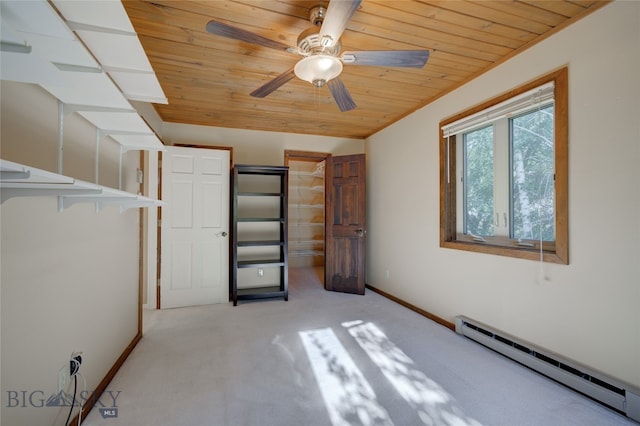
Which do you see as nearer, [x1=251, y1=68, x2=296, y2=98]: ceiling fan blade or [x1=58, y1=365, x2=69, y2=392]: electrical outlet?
[x1=58, y1=365, x2=69, y2=392]: electrical outlet

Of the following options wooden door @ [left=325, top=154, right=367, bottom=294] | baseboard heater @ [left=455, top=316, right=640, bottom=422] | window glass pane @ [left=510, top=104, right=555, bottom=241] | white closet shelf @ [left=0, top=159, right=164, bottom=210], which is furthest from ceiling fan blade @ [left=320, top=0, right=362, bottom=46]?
wooden door @ [left=325, top=154, right=367, bottom=294]

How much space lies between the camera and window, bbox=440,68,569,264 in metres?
2.01

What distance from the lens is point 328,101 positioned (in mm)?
3223

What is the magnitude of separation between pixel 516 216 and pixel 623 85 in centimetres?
108

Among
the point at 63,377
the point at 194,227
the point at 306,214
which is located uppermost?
the point at 306,214

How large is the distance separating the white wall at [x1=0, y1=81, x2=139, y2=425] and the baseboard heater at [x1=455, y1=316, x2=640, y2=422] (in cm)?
290

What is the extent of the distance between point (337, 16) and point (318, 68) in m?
0.46

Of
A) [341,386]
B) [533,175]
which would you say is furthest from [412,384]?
[533,175]

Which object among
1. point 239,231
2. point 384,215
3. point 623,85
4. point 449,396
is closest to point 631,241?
point 623,85

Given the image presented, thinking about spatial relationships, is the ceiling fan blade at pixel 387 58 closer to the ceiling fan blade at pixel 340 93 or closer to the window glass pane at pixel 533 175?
the ceiling fan blade at pixel 340 93

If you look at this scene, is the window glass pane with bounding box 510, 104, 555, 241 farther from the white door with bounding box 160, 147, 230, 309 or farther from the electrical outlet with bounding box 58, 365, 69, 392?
the white door with bounding box 160, 147, 230, 309

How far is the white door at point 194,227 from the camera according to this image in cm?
358

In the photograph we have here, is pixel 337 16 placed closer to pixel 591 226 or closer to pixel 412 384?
pixel 591 226

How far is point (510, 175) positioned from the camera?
243cm
